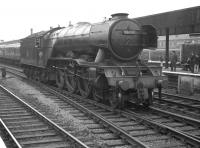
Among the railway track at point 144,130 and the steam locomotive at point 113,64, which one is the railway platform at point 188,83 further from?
the railway track at point 144,130

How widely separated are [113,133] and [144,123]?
1.14 metres

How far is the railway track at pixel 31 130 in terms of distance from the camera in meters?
6.35

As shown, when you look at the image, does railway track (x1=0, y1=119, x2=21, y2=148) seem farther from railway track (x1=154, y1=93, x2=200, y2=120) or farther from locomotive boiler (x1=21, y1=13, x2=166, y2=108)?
railway track (x1=154, y1=93, x2=200, y2=120)

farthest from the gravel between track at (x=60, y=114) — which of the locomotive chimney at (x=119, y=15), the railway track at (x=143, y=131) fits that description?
the locomotive chimney at (x=119, y=15)

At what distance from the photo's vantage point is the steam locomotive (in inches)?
368

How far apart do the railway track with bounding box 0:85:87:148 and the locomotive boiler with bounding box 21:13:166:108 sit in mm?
2367

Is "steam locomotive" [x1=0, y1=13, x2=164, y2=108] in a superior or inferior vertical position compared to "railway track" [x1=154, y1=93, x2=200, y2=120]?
superior

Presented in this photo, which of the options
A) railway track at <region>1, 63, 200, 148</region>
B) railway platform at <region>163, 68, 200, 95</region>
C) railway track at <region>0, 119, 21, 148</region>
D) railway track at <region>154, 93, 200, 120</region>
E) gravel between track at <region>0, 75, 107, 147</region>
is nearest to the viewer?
railway track at <region>0, 119, 21, 148</region>

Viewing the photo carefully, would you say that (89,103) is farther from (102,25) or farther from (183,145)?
(183,145)

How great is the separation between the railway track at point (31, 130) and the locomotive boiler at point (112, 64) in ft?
7.77

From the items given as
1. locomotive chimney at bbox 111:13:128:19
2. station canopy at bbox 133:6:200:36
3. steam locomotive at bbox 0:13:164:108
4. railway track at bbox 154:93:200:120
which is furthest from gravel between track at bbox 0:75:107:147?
station canopy at bbox 133:6:200:36

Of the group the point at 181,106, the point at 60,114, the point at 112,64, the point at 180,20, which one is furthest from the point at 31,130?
the point at 180,20

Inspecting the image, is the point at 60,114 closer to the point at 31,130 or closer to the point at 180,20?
the point at 31,130

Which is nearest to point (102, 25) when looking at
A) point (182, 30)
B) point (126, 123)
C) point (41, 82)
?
point (126, 123)
